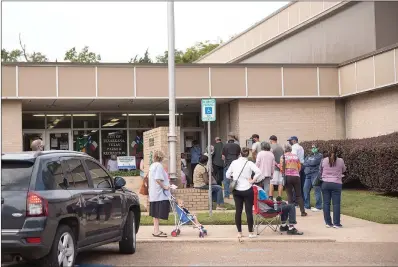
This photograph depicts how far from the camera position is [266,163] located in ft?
51.8

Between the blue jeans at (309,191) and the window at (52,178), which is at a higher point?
the window at (52,178)

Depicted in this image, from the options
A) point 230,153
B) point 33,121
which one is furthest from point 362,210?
point 33,121

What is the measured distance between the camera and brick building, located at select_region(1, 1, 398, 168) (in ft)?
78.5

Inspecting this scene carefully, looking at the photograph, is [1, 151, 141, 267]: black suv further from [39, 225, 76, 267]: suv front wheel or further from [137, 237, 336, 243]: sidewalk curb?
[137, 237, 336, 243]: sidewalk curb

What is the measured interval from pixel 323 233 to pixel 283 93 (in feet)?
44.5

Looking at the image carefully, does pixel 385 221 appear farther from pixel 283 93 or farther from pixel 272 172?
pixel 283 93

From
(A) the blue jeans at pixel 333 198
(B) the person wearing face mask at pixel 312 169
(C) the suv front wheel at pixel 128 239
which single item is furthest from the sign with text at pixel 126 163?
(C) the suv front wheel at pixel 128 239

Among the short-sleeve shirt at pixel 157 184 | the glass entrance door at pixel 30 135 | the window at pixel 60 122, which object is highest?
the window at pixel 60 122

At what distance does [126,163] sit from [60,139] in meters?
3.46

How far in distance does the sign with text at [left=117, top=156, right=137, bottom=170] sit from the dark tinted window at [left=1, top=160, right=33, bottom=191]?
1927cm

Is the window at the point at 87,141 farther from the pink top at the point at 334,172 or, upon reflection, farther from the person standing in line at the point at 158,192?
the person standing in line at the point at 158,192

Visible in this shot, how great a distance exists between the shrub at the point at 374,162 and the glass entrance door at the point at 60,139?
12.6 m

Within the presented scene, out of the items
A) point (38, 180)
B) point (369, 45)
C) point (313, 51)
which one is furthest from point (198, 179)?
point (313, 51)

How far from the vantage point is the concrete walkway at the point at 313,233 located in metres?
12.1
